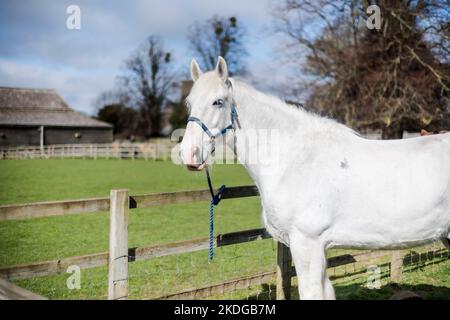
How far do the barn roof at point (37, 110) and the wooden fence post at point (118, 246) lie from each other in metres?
52.2

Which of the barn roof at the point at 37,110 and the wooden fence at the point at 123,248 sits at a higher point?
the barn roof at the point at 37,110

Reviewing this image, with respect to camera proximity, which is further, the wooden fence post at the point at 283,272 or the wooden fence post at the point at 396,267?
the wooden fence post at the point at 396,267

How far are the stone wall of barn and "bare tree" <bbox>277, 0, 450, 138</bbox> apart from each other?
40.6 m

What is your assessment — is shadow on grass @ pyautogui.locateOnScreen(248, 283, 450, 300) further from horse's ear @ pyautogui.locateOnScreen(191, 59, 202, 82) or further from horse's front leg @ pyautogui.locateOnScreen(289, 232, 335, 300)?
horse's ear @ pyautogui.locateOnScreen(191, 59, 202, 82)

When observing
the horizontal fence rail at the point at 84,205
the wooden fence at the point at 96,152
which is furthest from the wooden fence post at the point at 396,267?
the wooden fence at the point at 96,152

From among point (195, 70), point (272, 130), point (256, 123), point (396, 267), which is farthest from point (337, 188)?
point (396, 267)

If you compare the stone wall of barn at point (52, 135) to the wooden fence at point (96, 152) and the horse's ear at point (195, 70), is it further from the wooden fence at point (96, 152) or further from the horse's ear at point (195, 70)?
the horse's ear at point (195, 70)

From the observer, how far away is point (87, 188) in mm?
17344

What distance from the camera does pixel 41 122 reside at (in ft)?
170

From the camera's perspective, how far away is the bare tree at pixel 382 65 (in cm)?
1791

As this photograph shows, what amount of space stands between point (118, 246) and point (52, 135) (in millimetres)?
53589

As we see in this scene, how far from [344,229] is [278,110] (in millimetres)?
1304
